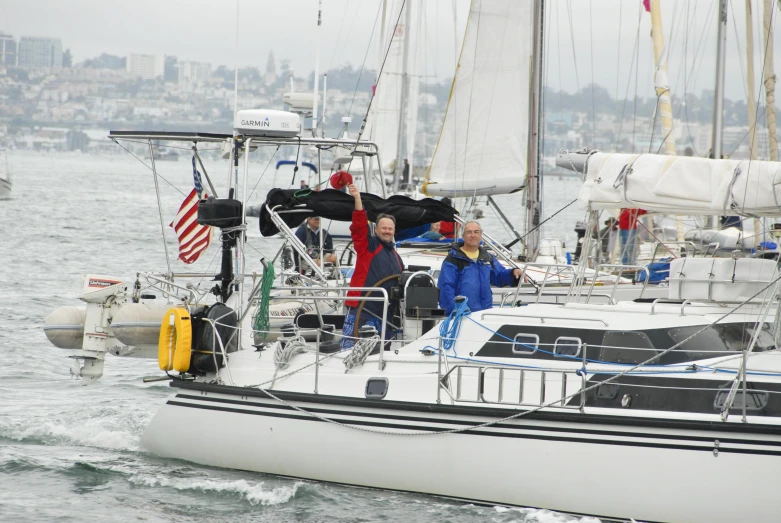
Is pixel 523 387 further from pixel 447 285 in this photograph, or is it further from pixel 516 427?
pixel 447 285

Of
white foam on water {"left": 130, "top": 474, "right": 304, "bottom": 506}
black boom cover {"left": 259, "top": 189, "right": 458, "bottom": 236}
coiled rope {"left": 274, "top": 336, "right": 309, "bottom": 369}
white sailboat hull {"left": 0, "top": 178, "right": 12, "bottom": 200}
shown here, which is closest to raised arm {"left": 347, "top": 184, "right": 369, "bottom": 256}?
black boom cover {"left": 259, "top": 189, "right": 458, "bottom": 236}

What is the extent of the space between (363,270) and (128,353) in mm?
2411

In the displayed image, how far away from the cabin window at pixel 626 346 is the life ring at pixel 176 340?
3.70m

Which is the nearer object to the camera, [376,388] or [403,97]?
[376,388]

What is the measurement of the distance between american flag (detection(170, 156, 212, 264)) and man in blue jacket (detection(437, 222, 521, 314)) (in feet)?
11.1

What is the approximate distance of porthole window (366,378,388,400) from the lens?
8.94 metres

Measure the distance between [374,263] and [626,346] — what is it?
2479 millimetres

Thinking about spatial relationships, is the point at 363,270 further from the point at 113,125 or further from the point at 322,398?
the point at 113,125

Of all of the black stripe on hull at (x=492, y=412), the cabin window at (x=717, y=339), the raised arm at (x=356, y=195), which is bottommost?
the black stripe on hull at (x=492, y=412)

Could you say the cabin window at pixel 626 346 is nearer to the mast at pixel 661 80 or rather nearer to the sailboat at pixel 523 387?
the sailboat at pixel 523 387

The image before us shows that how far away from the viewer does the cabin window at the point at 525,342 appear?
29.0 ft

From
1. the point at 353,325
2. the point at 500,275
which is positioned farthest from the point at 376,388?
the point at 500,275

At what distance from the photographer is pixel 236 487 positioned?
9.34 m

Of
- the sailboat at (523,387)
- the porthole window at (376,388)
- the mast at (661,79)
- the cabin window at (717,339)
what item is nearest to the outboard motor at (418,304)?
the sailboat at (523,387)
